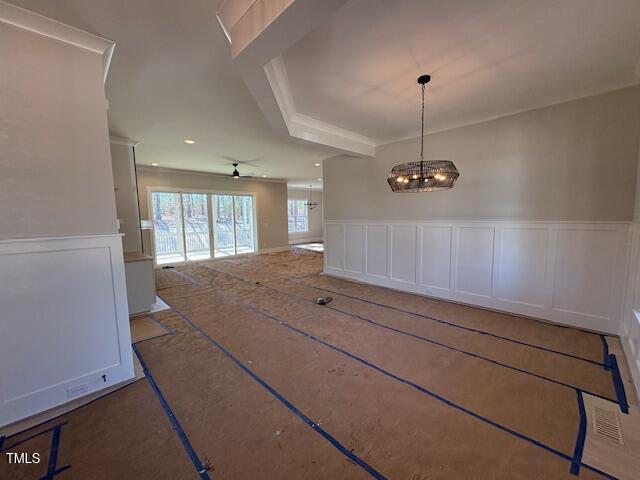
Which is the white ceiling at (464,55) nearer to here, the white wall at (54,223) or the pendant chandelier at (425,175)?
the pendant chandelier at (425,175)

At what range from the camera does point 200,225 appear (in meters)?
7.86

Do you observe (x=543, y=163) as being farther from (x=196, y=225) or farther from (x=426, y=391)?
(x=196, y=225)

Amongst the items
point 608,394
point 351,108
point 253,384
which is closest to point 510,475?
point 608,394

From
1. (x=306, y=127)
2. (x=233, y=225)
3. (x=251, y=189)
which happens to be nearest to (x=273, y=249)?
(x=233, y=225)

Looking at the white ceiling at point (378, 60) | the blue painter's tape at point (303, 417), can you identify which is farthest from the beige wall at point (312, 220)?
the blue painter's tape at point (303, 417)

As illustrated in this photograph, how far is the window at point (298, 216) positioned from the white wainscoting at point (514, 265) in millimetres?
7974

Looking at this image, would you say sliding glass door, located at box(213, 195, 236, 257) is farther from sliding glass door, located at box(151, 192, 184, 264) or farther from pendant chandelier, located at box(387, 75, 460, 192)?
→ pendant chandelier, located at box(387, 75, 460, 192)

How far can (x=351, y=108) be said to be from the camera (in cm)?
326

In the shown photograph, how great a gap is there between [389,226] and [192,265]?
5512 millimetres

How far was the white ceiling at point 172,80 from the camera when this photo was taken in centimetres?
160

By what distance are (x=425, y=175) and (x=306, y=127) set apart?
1.96 meters

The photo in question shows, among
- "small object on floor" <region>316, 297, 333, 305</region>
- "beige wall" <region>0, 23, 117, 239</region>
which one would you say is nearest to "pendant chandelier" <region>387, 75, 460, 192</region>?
"small object on floor" <region>316, 297, 333, 305</region>

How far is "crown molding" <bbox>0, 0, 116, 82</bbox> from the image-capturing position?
1551 millimetres

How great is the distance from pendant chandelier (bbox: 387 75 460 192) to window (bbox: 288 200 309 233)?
33.5 ft
